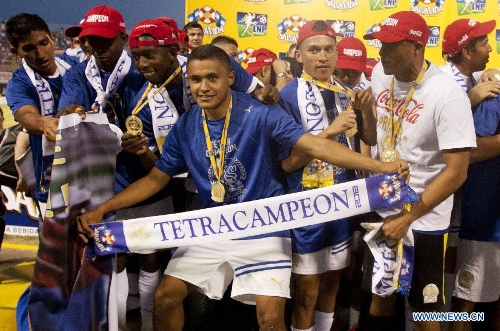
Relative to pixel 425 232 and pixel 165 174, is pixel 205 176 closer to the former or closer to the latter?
pixel 165 174

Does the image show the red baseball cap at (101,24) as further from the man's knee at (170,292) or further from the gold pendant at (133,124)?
the man's knee at (170,292)

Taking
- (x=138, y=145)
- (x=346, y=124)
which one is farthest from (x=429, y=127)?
(x=138, y=145)

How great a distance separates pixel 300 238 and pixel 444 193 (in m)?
0.85

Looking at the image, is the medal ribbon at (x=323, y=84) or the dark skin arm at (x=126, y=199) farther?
the medal ribbon at (x=323, y=84)

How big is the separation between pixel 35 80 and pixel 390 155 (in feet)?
7.60

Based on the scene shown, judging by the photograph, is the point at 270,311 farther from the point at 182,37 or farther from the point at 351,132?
the point at 182,37

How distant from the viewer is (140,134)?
2986mm

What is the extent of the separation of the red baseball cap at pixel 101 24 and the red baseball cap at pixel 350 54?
4.42 ft

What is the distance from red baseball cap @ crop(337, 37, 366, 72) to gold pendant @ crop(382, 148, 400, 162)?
64 cm

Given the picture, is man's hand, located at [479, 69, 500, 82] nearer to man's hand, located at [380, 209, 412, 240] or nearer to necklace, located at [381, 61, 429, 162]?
necklace, located at [381, 61, 429, 162]

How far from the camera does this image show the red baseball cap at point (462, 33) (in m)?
3.00

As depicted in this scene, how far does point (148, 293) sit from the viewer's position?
354 cm

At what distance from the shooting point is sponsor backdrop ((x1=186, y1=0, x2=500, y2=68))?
3.39m

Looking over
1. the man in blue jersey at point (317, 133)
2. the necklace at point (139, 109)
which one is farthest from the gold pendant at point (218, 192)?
the necklace at point (139, 109)
